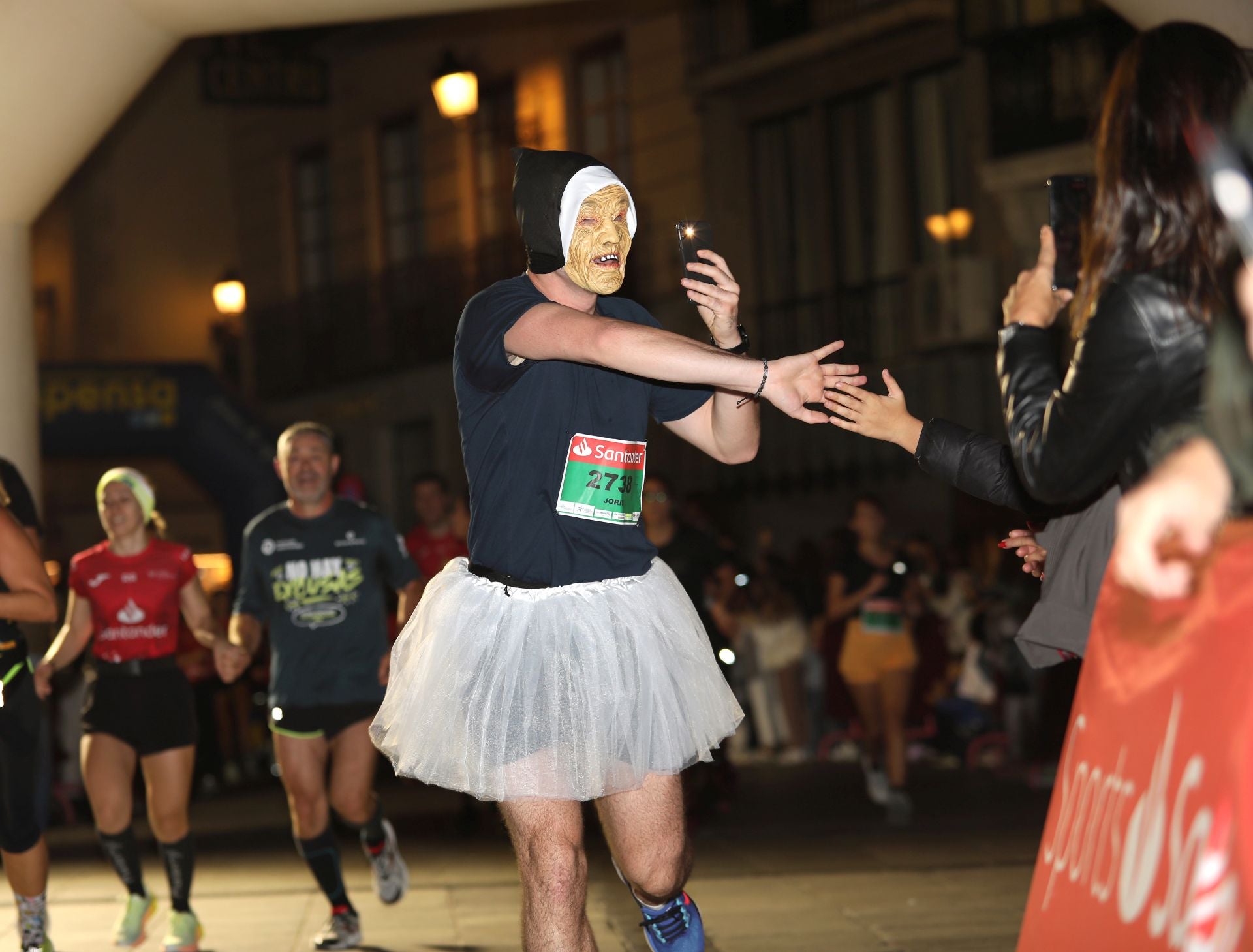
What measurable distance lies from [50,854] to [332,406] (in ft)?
50.3

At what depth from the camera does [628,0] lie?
2080cm

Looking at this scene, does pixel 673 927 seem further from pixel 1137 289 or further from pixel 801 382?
pixel 1137 289

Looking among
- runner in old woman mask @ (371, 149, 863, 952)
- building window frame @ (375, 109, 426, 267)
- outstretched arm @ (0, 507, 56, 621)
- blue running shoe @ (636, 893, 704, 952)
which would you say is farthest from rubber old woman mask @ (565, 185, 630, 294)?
building window frame @ (375, 109, 426, 267)

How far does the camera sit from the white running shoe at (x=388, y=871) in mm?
7637

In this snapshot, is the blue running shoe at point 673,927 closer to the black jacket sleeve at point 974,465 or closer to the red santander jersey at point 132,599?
the black jacket sleeve at point 974,465

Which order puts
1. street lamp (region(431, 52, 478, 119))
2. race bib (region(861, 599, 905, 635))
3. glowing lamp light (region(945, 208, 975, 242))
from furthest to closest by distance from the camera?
glowing lamp light (region(945, 208, 975, 242)), street lamp (region(431, 52, 478, 119)), race bib (region(861, 599, 905, 635))

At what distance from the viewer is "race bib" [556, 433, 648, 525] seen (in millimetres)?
3988

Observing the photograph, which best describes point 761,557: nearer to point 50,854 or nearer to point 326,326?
point 50,854

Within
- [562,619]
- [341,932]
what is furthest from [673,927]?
[341,932]

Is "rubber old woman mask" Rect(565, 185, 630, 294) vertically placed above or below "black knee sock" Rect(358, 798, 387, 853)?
above

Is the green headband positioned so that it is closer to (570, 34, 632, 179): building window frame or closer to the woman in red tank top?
the woman in red tank top

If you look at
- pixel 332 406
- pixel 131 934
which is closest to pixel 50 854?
pixel 131 934

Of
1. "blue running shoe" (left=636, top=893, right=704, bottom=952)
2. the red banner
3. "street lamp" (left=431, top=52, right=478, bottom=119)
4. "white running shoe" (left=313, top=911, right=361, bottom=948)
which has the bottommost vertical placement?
"white running shoe" (left=313, top=911, right=361, bottom=948)

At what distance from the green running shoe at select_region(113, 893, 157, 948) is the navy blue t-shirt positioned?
3.93 meters
